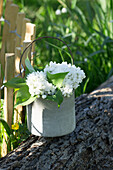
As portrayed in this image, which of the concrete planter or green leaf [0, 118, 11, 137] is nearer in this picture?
the concrete planter

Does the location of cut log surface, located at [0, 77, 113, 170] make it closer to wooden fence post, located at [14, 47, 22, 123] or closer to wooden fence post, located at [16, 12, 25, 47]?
wooden fence post, located at [14, 47, 22, 123]

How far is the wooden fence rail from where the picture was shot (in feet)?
5.19

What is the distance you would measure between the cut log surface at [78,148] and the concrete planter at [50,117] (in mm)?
100

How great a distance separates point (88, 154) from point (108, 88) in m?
0.83

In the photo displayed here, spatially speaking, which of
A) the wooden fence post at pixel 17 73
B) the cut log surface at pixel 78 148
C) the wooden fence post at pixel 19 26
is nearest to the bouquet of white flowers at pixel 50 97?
the cut log surface at pixel 78 148

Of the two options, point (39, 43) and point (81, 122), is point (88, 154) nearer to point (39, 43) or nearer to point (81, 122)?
point (81, 122)

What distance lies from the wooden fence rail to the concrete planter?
213 millimetres

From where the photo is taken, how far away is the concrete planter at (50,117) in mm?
1436

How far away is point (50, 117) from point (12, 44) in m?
1.28

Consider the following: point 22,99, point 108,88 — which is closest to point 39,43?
point 108,88

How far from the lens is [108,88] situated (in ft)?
7.39

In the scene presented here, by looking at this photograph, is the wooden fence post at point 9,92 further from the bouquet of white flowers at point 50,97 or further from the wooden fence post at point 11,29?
the wooden fence post at point 11,29

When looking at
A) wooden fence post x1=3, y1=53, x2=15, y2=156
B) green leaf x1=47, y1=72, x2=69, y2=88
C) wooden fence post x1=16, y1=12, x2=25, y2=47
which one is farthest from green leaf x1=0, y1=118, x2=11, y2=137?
wooden fence post x1=16, y1=12, x2=25, y2=47

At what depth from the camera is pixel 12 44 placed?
97.9 inches
